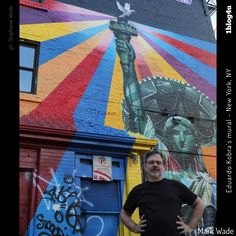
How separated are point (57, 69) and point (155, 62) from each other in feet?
11.1

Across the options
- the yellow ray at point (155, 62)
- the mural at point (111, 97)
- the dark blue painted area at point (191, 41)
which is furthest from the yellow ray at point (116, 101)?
the dark blue painted area at point (191, 41)

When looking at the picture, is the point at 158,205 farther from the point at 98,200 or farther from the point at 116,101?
the point at 116,101

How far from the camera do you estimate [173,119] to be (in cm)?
1075

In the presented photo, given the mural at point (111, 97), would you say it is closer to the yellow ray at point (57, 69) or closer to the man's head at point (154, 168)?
the yellow ray at point (57, 69)

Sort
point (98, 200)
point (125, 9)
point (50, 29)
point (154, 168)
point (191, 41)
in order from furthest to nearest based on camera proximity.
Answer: point (191, 41), point (125, 9), point (50, 29), point (98, 200), point (154, 168)

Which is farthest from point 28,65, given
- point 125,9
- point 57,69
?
point 125,9

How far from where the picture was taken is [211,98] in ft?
39.2

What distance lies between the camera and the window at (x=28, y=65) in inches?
359

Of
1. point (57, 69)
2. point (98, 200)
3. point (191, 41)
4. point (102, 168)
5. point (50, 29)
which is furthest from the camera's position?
point (191, 41)

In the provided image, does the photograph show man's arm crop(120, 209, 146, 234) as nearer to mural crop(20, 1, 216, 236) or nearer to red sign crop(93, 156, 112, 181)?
mural crop(20, 1, 216, 236)

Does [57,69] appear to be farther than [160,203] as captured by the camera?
Yes
